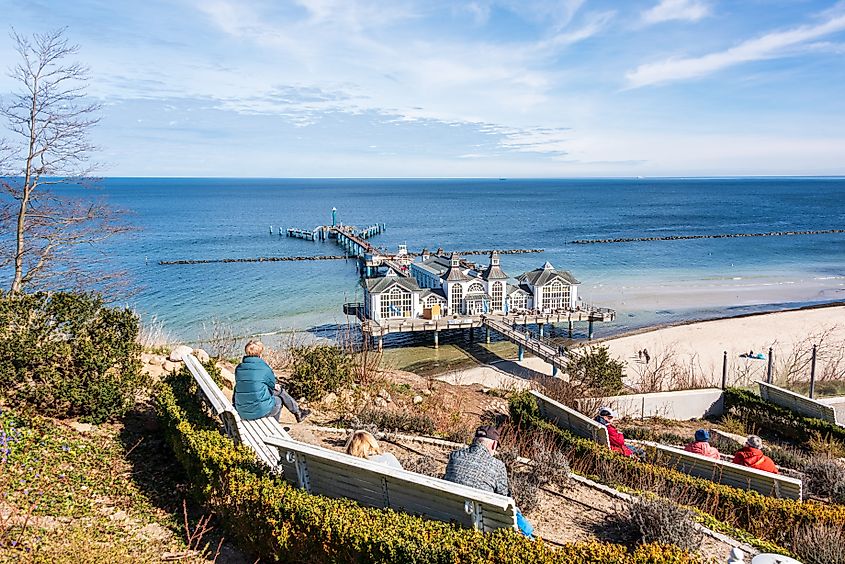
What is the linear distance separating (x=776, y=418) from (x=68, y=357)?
40.7 feet

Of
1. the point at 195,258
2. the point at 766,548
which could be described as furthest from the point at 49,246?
the point at 195,258

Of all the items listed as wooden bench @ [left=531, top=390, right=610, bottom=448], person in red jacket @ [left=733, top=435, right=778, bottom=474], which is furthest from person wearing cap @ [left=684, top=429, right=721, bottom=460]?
wooden bench @ [left=531, top=390, right=610, bottom=448]

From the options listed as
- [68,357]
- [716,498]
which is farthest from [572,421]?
[68,357]

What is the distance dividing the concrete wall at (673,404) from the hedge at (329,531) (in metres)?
8.97

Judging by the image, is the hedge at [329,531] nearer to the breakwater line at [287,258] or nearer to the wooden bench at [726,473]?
the wooden bench at [726,473]

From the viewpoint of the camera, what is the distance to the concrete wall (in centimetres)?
1317

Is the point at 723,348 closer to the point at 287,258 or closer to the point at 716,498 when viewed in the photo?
the point at 716,498

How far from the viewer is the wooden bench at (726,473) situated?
681 cm

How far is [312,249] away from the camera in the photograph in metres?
67.9

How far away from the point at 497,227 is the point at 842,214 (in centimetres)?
6394

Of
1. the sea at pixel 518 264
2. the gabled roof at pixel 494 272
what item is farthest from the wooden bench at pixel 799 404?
the gabled roof at pixel 494 272

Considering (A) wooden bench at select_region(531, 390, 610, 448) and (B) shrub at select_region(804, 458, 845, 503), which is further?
(A) wooden bench at select_region(531, 390, 610, 448)

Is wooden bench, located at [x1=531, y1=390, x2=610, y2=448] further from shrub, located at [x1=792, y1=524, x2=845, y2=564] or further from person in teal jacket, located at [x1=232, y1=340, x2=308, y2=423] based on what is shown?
person in teal jacket, located at [x1=232, y1=340, x2=308, y2=423]

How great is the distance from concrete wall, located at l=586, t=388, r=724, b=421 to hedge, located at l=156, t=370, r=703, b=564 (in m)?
8.97
